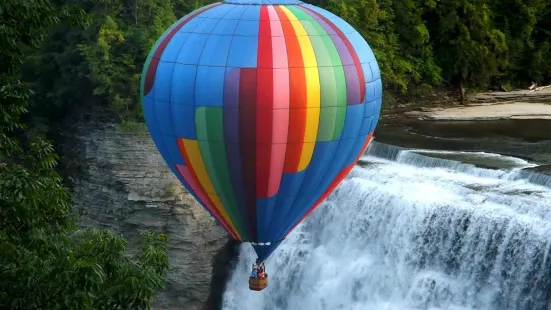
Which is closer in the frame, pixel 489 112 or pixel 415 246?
pixel 415 246

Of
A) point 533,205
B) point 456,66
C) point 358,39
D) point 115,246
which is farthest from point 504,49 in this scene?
point 115,246

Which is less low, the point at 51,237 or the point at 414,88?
the point at 51,237

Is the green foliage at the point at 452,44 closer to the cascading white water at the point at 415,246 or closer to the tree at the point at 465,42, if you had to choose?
the tree at the point at 465,42

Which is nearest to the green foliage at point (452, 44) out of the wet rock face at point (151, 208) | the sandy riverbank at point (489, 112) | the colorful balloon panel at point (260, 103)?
the sandy riverbank at point (489, 112)

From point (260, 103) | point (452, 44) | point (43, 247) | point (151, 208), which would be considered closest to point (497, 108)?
point (452, 44)

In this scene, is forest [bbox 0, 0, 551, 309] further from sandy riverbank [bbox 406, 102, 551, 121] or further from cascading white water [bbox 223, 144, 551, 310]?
cascading white water [bbox 223, 144, 551, 310]

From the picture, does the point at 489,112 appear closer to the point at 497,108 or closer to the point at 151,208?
the point at 497,108

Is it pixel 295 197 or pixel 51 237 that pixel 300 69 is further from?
pixel 51 237
